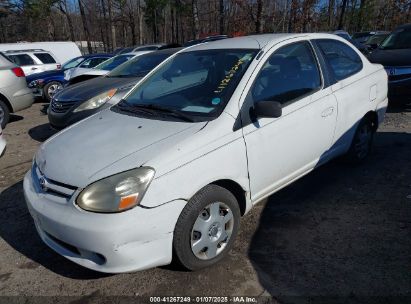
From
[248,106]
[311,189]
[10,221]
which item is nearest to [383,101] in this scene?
[311,189]

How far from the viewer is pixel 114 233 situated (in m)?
2.26

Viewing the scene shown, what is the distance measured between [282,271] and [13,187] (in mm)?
3568

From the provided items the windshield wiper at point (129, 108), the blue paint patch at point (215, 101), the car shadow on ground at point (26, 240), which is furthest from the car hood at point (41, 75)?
the blue paint patch at point (215, 101)

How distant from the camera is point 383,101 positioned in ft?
15.5

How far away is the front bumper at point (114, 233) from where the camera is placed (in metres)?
2.29

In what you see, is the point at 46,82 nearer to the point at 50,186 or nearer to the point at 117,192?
the point at 50,186

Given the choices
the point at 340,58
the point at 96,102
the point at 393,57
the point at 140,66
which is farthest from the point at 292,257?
the point at 393,57

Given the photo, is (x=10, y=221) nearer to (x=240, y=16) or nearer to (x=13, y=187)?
(x=13, y=187)

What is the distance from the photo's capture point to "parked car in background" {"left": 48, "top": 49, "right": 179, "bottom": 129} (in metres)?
5.89

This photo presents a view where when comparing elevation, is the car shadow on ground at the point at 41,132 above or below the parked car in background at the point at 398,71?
below

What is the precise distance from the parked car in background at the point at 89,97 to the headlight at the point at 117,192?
3.68 metres

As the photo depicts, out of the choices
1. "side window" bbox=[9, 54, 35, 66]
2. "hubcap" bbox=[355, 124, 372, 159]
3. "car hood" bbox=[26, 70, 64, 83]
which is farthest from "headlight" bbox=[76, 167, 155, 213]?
"side window" bbox=[9, 54, 35, 66]

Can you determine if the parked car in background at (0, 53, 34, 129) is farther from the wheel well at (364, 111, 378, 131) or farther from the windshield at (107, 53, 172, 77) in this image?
the wheel well at (364, 111, 378, 131)

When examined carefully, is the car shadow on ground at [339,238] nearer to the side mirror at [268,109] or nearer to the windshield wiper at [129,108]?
the side mirror at [268,109]
